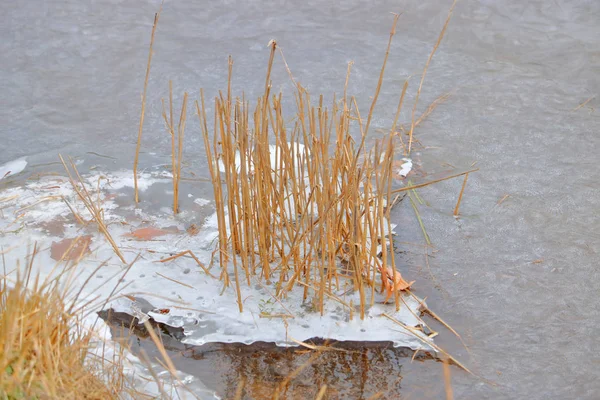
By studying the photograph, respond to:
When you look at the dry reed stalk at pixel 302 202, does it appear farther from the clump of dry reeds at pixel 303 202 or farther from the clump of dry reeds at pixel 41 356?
the clump of dry reeds at pixel 41 356

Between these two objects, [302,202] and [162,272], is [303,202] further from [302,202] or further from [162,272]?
[162,272]

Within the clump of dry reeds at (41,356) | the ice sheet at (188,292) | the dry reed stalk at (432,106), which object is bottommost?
the ice sheet at (188,292)

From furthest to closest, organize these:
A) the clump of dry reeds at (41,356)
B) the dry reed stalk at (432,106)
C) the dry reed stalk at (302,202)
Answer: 1. the dry reed stalk at (432,106)
2. the dry reed stalk at (302,202)
3. the clump of dry reeds at (41,356)

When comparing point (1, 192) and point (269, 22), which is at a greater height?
point (269, 22)

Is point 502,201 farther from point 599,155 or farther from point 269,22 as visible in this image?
point 269,22

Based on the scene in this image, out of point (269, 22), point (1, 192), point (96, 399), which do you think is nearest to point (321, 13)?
point (269, 22)

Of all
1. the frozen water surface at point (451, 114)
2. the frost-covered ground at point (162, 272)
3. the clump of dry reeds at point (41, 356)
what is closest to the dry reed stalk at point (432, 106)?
the frozen water surface at point (451, 114)

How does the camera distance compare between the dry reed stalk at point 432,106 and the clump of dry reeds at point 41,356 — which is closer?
the clump of dry reeds at point 41,356
